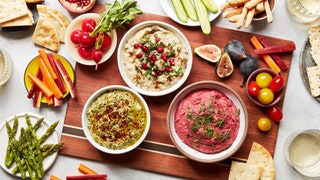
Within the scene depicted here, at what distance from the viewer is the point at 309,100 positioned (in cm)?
487

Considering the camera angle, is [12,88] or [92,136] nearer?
[92,136]

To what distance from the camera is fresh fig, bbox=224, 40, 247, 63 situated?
4.66 m

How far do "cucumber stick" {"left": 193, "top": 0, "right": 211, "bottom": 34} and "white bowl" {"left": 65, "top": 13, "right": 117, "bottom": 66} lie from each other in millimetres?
816

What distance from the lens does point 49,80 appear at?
477 centimetres

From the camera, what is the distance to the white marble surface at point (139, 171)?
4828mm

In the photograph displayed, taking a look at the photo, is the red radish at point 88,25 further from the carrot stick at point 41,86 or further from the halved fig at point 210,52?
the halved fig at point 210,52

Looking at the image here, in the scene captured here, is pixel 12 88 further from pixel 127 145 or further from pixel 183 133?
pixel 183 133

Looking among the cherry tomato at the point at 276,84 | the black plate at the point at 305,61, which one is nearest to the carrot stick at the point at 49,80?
the cherry tomato at the point at 276,84

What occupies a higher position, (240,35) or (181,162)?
(240,35)

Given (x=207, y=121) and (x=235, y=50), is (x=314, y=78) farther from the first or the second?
(x=207, y=121)

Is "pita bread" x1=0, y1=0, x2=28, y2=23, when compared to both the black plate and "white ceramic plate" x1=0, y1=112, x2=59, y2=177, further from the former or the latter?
the black plate

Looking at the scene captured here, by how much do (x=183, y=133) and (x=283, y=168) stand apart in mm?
1053

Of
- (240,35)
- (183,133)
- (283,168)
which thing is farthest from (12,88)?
(283,168)

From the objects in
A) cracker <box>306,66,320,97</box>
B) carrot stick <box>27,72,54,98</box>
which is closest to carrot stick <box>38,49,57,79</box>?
carrot stick <box>27,72,54,98</box>
